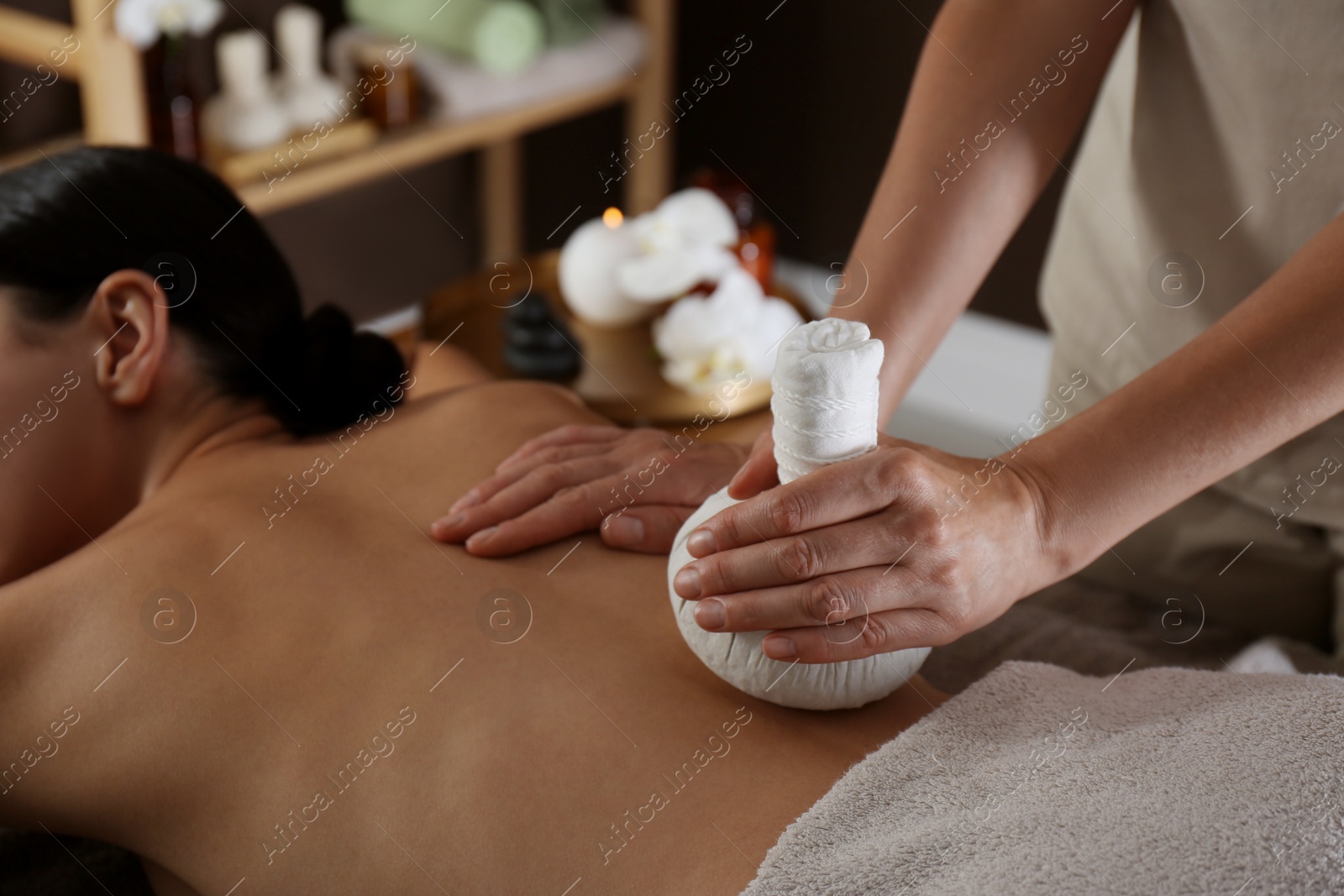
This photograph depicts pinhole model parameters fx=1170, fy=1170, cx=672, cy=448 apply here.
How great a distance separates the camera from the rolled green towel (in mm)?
2443

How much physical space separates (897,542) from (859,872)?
0.71ft

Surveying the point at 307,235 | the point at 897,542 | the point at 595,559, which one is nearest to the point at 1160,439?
the point at 897,542

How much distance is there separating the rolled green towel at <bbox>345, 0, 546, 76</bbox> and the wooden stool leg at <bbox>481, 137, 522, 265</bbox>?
1.82 ft

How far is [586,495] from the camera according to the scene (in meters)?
1.07

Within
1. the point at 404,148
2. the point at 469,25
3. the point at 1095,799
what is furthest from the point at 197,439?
the point at 469,25

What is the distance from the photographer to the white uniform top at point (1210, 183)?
3.60ft

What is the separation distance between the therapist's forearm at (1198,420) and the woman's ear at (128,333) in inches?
32.4

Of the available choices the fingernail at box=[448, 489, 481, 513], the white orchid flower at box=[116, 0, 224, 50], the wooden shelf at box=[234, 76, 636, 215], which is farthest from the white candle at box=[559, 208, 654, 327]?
the fingernail at box=[448, 489, 481, 513]

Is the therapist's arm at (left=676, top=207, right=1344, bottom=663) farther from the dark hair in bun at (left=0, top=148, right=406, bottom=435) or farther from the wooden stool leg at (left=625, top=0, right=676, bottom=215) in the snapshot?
the wooden stool leg at (left=625, top=0, right=676, bottom=215)

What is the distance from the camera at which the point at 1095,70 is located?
1.18m

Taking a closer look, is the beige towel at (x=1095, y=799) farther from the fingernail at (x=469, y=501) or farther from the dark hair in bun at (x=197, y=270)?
the dark hair in bun at (x=197, y=270)

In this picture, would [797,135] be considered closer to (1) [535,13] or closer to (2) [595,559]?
(1) [535,13]

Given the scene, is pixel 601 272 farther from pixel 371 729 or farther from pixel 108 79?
pixel 371 729

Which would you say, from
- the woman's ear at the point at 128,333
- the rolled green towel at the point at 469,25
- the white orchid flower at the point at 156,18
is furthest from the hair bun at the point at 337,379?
the rolled green towel at the point at 469,25
